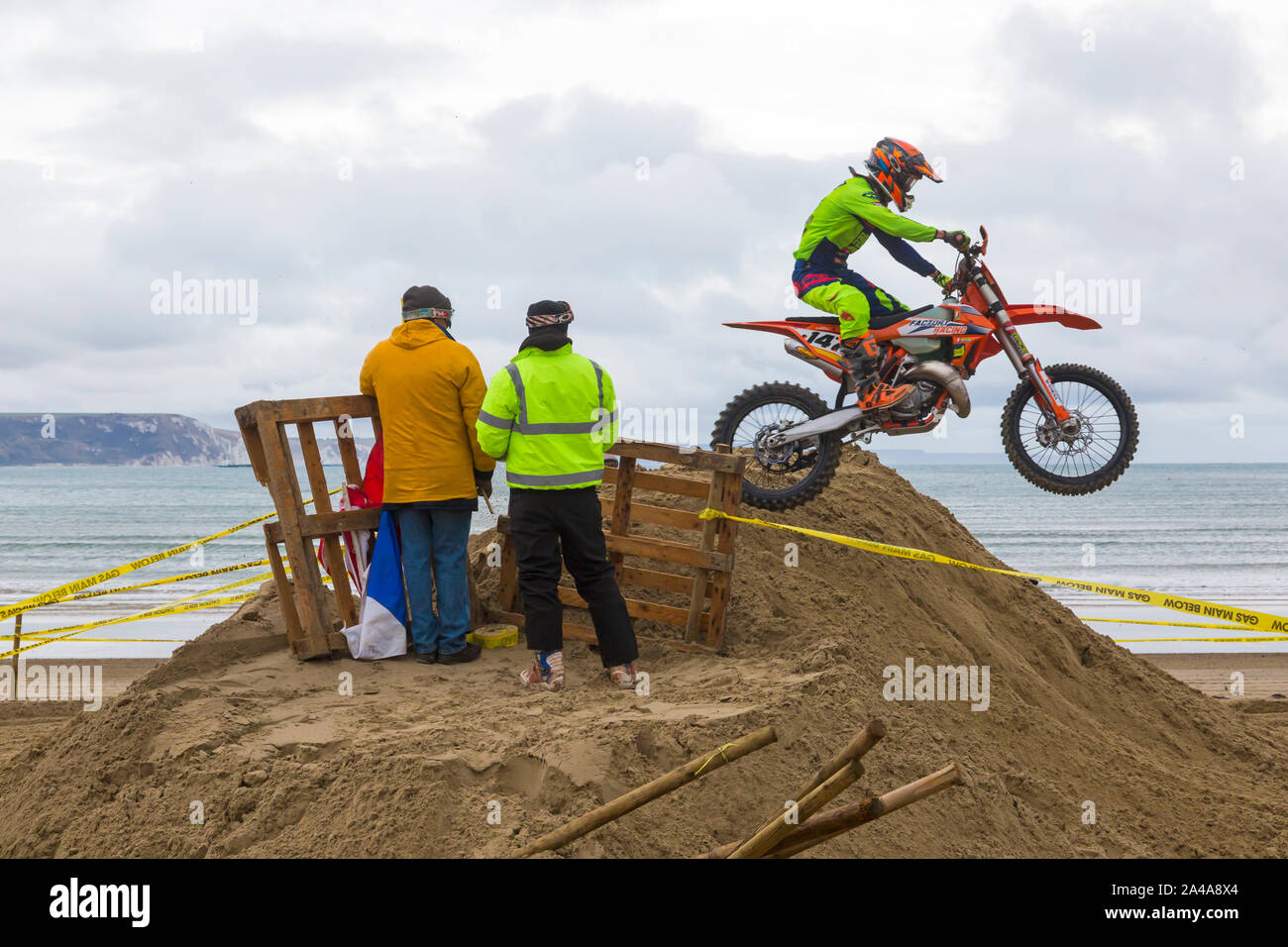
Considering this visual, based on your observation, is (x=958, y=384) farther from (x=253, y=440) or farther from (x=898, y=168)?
(x=253, y=440)

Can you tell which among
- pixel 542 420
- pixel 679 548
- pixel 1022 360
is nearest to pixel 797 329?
pixel 1022 360

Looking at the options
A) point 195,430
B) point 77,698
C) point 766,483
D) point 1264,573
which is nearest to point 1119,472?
point 766,483

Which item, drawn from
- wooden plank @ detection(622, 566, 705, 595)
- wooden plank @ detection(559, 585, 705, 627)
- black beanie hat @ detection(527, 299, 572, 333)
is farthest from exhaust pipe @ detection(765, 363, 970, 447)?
black beanie hat @ detection(527, 299, 572, 333)

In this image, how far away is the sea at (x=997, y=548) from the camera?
15602 millimetres

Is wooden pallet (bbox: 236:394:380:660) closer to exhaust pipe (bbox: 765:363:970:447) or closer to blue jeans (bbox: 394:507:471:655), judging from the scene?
blue jeans (bbox: 394:507:471:655)

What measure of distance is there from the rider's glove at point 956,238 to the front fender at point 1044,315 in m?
0.57

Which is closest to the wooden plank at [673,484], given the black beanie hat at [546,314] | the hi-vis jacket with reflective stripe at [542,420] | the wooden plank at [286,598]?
the hi-vis jacket with reflective stripe at [542,420]

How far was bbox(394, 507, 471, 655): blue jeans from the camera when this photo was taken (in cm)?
601

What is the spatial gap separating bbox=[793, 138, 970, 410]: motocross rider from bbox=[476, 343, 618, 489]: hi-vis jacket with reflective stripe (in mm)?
2559

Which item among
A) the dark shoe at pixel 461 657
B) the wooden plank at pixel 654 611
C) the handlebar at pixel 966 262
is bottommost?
the dark shoe at pixel 461 657

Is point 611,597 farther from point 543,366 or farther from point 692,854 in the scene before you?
point 692,854

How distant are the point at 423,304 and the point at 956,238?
12.3 feet

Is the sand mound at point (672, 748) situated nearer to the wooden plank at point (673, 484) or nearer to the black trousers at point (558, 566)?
the black trousers at point (558, 566)

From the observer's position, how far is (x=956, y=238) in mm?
7016
